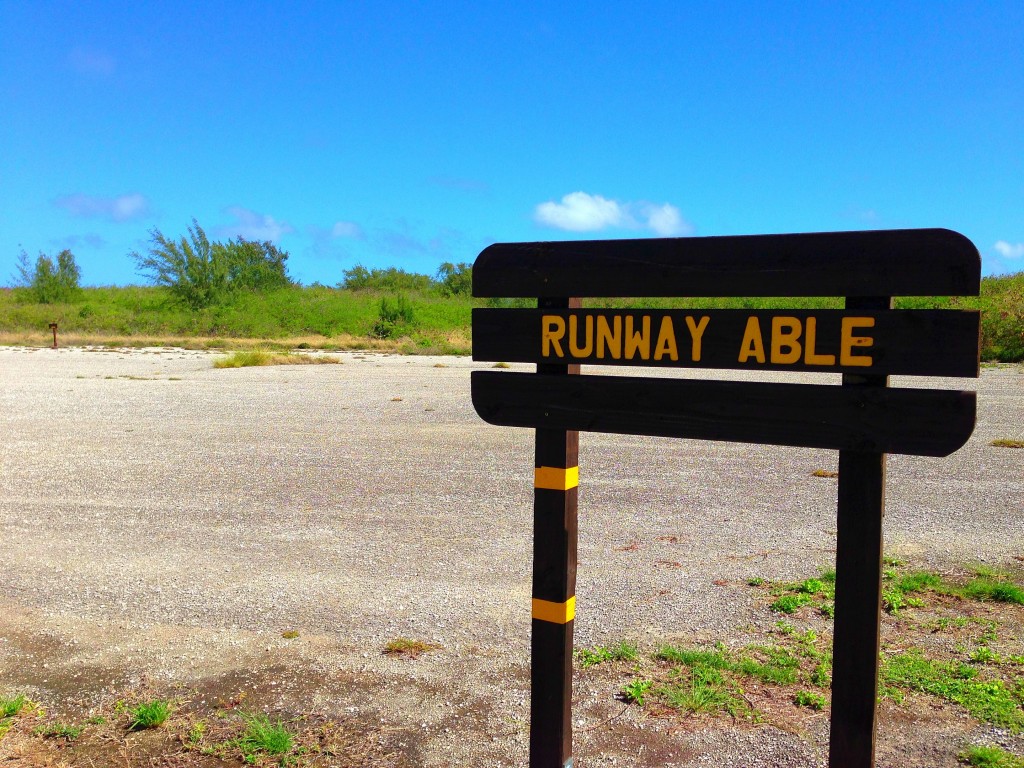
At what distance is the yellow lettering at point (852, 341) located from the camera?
2.16 metres

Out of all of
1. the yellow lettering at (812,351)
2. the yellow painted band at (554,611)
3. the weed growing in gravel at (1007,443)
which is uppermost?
the yellow lettering at (812,351)

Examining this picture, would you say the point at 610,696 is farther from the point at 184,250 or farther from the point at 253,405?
the point at 184,250

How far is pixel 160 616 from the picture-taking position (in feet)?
14.1

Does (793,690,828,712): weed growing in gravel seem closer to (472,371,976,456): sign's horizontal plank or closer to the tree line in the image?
(472,371,976,456): sign's horizontal plank

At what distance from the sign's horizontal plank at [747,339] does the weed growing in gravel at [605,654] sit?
1621 millimetres

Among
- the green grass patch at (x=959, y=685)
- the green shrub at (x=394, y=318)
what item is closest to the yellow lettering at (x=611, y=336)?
the green grass patch at (x=959, y=685)

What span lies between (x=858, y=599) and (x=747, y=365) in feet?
2.33

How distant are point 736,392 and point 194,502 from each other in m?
5.64

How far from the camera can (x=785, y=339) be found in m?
2.25

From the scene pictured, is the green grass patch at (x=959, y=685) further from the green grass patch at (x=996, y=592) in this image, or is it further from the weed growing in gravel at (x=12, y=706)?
the weed growing in gravel at (x=12, y=706)

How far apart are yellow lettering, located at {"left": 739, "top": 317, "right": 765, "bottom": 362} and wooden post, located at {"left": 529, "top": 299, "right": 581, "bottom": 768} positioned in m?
0.54

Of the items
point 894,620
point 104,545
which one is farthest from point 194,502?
point 894,620

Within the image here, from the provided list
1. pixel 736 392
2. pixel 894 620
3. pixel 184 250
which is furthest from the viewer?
pixel 184 250

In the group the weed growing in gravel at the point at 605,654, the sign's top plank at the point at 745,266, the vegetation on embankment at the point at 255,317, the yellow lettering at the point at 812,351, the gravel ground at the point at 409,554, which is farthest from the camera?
the vegetation on embankment at the point at 255,317
